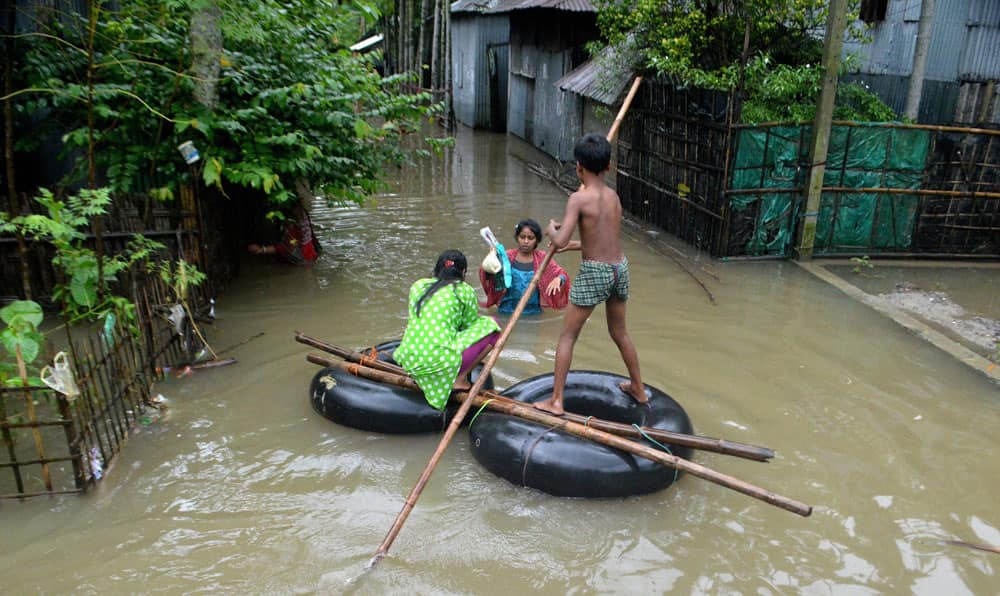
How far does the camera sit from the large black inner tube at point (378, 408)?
5.03 metres

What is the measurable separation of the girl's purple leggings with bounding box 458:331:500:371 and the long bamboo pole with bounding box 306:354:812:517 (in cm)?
21

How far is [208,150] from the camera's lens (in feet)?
21.6

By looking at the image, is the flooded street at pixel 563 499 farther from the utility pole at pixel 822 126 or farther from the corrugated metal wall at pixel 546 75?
the corrugated metal wall at pixel 546 75

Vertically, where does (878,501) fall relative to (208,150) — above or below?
below

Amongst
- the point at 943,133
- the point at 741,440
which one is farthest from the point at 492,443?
the point at 943,133

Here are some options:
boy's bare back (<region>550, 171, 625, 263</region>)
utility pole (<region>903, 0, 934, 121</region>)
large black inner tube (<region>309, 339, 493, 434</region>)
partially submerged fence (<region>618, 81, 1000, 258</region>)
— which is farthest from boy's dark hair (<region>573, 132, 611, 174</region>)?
utility pole (<region>903, 0, 934, 121</region>)

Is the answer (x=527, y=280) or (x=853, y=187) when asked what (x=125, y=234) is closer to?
(x=527, y=280)

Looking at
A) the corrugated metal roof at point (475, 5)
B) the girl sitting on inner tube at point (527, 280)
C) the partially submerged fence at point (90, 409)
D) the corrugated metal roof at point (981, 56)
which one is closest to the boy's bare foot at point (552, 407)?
the girl sitting on inner tube at point (527, 280)

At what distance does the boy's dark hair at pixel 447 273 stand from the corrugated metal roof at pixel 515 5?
11.1 metres

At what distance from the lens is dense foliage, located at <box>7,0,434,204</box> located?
6.36m

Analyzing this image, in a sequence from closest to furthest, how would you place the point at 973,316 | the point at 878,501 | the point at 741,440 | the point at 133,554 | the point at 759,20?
the point at 133,554 → the point at 878,501 → the point at 741,440 → the point at 973,316 → the point at 759,20

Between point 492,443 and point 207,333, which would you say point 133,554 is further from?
point 207,333

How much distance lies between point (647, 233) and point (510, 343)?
4580mm

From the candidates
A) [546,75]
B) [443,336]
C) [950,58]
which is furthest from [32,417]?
[546,75]
